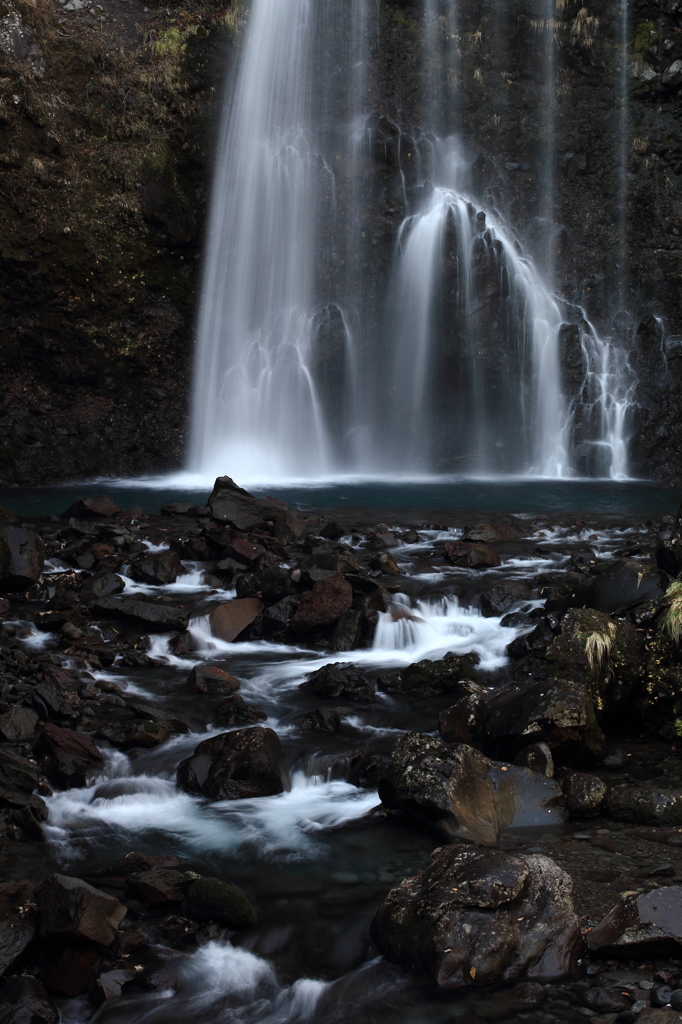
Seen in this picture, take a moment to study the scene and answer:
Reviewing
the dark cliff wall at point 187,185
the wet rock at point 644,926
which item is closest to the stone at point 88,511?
the dark cliff wall at point 187,185

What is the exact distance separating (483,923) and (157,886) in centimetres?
166

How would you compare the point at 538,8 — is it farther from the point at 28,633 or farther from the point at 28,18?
the point at 28,633

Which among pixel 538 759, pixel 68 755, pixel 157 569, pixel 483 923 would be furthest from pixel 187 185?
pixel 483 923

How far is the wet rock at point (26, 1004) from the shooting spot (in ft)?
10.8

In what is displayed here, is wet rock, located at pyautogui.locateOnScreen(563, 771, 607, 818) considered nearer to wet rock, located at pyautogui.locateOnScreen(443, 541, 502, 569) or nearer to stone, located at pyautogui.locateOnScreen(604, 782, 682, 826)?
stone, located at pyautogui.locateOnScreen(604, 782, 682, 826)

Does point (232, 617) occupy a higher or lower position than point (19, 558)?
lower

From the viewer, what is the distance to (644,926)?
10.9 feet

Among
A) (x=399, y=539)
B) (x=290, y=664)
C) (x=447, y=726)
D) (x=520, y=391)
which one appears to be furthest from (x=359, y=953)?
(x=520, y=391)

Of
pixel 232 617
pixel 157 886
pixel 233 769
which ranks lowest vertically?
pixel 157 886

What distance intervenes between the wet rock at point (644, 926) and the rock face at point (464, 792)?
1.01 metres

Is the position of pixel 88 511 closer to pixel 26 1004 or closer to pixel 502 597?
pixel 502 597

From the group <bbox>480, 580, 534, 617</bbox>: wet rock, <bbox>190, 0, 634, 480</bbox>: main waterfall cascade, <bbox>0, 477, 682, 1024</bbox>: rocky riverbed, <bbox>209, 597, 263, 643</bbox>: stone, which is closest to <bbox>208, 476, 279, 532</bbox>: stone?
<bbox>0, 477, 682, 1024</bbox>: rocky riverbed

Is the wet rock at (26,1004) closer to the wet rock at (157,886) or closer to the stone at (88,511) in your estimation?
the wet rock at (157,886)

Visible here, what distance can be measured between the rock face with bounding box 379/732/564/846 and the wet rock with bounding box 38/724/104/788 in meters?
2.05
